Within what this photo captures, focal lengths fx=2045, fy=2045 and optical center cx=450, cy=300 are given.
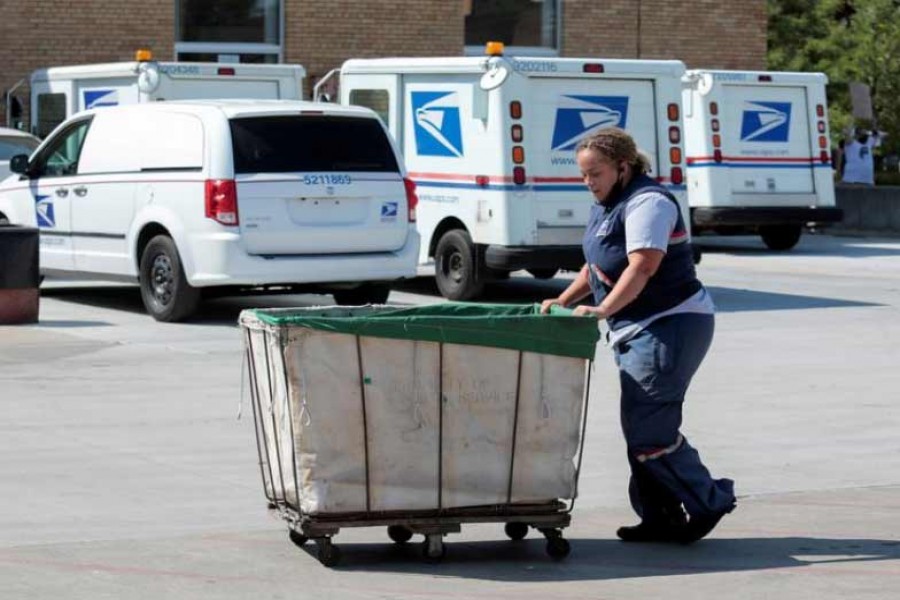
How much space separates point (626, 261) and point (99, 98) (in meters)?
16.4

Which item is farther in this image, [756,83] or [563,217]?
[756,83]

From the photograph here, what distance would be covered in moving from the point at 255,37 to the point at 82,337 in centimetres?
1494

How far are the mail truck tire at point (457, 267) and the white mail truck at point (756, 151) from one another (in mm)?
6943

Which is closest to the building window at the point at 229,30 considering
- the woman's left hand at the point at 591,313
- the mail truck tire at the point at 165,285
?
the mail truck tire at the point at 165,285

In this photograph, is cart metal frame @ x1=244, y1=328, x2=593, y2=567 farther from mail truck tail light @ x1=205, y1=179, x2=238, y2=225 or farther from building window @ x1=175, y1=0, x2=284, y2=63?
building window @ x1=175, y1=0, x2=284, y2=63

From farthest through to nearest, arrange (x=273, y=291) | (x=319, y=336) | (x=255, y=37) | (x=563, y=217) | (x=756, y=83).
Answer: (x=255, y=37), (x=756, y=83), (x=563, y=217), (x=273, y=291), (x=319, y=336)

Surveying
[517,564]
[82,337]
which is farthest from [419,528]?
[82,337]

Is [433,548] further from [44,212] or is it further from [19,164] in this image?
[19,164]

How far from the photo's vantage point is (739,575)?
755 centimetres

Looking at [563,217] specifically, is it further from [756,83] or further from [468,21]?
[468,21]

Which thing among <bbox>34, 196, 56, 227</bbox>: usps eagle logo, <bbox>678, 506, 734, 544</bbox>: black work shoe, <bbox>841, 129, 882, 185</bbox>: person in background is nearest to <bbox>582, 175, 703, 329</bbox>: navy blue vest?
<bbox>678, 506, 734, 544</bbox>: black work shoe

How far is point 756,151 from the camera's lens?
25.7 metres

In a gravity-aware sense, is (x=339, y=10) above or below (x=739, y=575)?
above

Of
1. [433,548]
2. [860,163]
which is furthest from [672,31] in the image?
[433,548]
